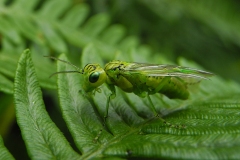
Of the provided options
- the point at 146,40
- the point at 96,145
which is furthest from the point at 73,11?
the point at 96,145

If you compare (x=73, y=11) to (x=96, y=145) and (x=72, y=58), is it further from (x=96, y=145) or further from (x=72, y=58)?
(x=96, y=145)

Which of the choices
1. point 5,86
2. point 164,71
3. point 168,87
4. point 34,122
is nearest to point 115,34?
point 168,87

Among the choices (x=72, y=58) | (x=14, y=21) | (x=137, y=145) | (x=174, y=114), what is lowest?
(x=137, y=145)

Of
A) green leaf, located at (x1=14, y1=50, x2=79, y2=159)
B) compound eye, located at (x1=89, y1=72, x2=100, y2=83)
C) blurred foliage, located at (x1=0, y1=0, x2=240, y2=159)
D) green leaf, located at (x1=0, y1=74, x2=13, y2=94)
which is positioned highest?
blurred foliage, located at (x1=0, y1=0, x2=240, y2=159)

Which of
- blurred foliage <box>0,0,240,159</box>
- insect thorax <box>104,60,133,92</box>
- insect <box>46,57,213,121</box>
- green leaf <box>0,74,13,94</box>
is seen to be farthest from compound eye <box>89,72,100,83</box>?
green leaf <box>0,74,13,94</box>

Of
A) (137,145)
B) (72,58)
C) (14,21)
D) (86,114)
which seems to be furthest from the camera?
(72,58)

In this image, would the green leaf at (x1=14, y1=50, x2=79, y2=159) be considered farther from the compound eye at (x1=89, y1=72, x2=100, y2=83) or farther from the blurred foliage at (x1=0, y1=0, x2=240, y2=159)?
the blurred foliage at (x1=0, y1=0, x2=240, y2=159)

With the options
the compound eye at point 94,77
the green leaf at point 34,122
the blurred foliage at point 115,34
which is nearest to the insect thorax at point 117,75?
the compound eye at point 94,77
